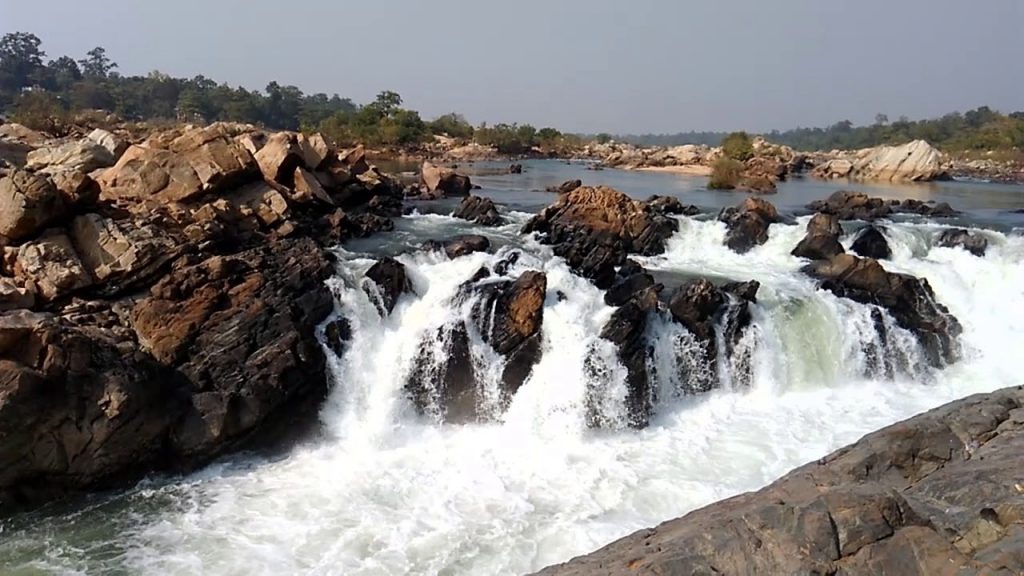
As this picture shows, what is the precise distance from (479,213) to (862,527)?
18.3 m

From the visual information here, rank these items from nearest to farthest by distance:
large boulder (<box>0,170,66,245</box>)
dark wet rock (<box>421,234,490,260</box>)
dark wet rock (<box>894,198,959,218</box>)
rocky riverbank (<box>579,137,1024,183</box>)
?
large boulder (<box>0,170,66,245</box>)
dark wet rock (<box>421,234,490,260</box>)
dark wet rock (<box>894,198,959,218</box>)
rocky riverbank (<box>579,137,1024,183</box>)

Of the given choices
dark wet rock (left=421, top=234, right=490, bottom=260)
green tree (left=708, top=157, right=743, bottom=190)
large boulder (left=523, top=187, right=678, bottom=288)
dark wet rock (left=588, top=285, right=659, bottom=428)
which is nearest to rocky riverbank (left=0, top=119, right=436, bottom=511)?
dark wet rock (left=421, top=234, right=490, bottom=260)

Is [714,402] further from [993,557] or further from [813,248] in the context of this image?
[993,557]

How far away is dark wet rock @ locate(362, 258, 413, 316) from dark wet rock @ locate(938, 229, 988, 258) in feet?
48.4

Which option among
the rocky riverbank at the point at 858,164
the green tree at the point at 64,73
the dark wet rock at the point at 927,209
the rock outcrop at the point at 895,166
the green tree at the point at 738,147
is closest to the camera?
the dark wet rock at the point at 927,209

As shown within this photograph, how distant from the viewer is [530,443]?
38.6 feet

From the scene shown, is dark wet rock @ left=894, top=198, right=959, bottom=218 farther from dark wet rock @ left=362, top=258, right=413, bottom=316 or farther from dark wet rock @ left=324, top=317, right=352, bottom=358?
dark wet rock @ left=324, top=317, right=352, bottom=358

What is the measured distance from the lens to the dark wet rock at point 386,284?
13484 mm

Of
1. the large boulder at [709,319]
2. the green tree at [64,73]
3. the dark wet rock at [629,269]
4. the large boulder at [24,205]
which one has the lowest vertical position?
the large boulder at [709,319]

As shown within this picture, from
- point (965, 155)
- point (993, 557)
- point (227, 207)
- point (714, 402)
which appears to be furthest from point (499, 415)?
point (965, 155)

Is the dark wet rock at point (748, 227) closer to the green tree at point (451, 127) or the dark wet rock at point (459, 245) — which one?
the dark wet rock at point (459, 245)

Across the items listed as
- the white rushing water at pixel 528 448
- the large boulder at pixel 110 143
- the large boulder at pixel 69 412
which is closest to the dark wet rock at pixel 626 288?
the white rushing water at pixel 528 448

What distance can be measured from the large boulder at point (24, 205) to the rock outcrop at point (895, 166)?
158 feet

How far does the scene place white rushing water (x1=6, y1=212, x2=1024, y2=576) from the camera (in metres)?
8.74
